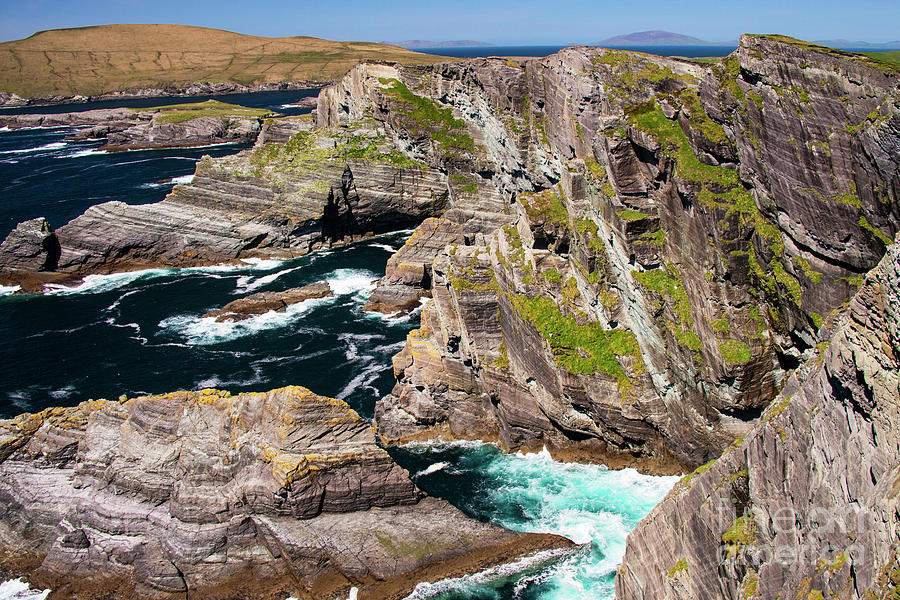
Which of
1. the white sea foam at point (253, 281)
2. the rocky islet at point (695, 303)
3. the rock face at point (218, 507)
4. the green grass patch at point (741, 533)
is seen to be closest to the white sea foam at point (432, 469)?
the rocky islet at point (695, 303)

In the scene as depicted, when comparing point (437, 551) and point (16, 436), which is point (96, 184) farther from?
point (437, 551)

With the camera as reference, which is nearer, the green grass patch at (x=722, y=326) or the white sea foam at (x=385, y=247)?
the green grass patch at (x=722, y=326)

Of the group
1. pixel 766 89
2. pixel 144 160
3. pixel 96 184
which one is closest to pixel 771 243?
pixel 766 89

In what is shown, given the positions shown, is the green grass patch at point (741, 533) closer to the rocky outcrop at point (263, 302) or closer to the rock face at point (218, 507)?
the rock face at point (218, 507)

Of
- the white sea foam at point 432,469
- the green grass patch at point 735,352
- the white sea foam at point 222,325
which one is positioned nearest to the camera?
Result: the green grass patch at point 735,352

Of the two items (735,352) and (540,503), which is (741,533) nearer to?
(735,352)

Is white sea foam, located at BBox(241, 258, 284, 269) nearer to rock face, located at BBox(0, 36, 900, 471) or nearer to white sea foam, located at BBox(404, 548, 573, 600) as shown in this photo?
rock face, located at BBox(0, 36, 900, 471)
